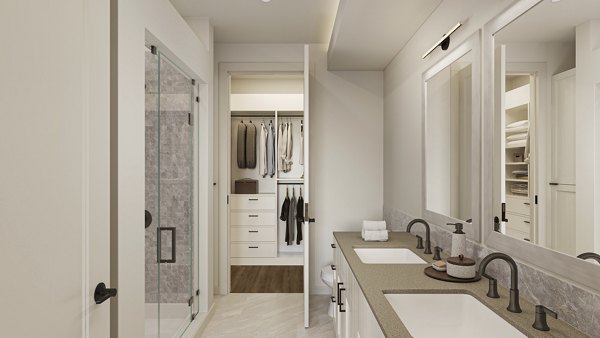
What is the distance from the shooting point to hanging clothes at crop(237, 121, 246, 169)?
16.1 feet

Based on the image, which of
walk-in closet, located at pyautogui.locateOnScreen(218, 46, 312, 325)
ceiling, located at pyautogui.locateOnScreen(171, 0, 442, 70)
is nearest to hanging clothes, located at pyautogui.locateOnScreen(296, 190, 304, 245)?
walk-in closet, located at pyautogui.locateOnScreen(218, 46, 312, 325)

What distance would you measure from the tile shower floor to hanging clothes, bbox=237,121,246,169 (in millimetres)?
2581

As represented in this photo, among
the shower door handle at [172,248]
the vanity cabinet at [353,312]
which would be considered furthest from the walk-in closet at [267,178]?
the vanity cabinet at [353,312]

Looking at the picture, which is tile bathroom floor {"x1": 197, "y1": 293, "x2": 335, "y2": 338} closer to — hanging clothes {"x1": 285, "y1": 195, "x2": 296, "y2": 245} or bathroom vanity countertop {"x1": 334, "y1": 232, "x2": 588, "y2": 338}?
bathroom vanity countertop {"x1": 334, "y1": 232, "x2": 588, "y2": 338}

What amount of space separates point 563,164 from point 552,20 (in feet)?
1.59

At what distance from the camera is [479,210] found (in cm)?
165

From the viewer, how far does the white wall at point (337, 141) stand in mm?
3543

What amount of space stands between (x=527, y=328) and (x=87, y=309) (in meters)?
1.42

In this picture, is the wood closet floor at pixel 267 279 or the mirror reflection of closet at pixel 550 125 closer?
the mirror reflection of closet at pixel 550 125

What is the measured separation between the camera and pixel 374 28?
7.91 ft

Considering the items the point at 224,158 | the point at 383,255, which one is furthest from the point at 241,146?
the point at 383,255

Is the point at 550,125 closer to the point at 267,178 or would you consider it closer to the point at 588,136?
the point at 588,136

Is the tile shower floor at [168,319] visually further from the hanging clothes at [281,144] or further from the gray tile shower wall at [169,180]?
the hanging clothes at [281,144]

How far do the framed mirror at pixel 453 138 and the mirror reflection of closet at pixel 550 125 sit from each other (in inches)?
8.4
